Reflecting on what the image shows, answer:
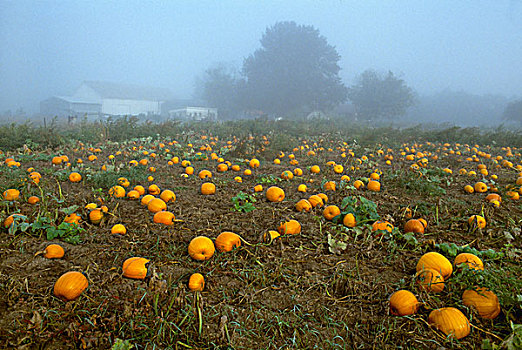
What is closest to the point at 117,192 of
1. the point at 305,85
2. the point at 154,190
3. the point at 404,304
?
the point at 154,190

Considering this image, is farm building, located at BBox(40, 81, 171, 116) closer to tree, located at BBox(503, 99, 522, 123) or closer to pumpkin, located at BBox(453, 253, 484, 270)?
tree, located at BBox(503, 99, 522, 123)

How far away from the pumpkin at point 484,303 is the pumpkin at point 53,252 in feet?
11.6

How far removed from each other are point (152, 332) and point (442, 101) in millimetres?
84972

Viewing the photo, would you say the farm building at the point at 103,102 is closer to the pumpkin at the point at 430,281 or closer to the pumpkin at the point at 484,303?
the pumpkin at the point at 430,281

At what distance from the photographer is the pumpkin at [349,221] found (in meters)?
3.63

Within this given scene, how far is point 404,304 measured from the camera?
225 centimetres

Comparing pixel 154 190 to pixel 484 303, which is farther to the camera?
pixel 154 190

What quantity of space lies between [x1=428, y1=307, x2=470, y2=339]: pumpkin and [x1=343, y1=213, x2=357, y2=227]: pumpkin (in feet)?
5.02

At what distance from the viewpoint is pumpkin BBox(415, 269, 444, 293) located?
2.41 m

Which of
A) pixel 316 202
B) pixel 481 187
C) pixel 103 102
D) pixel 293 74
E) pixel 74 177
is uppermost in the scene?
pixel 293 74

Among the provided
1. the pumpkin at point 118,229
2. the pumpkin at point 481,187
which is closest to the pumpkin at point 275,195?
the pumpkin at point 118,229

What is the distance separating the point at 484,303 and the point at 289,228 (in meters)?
1.83

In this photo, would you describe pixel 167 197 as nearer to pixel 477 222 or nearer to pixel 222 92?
pixel 477 222

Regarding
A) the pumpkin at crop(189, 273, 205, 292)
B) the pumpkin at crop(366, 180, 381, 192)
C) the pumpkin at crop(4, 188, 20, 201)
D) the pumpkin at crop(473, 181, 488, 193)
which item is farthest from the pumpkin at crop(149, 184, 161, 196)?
the pumpkin at crop(473, 181, 488, 193)
